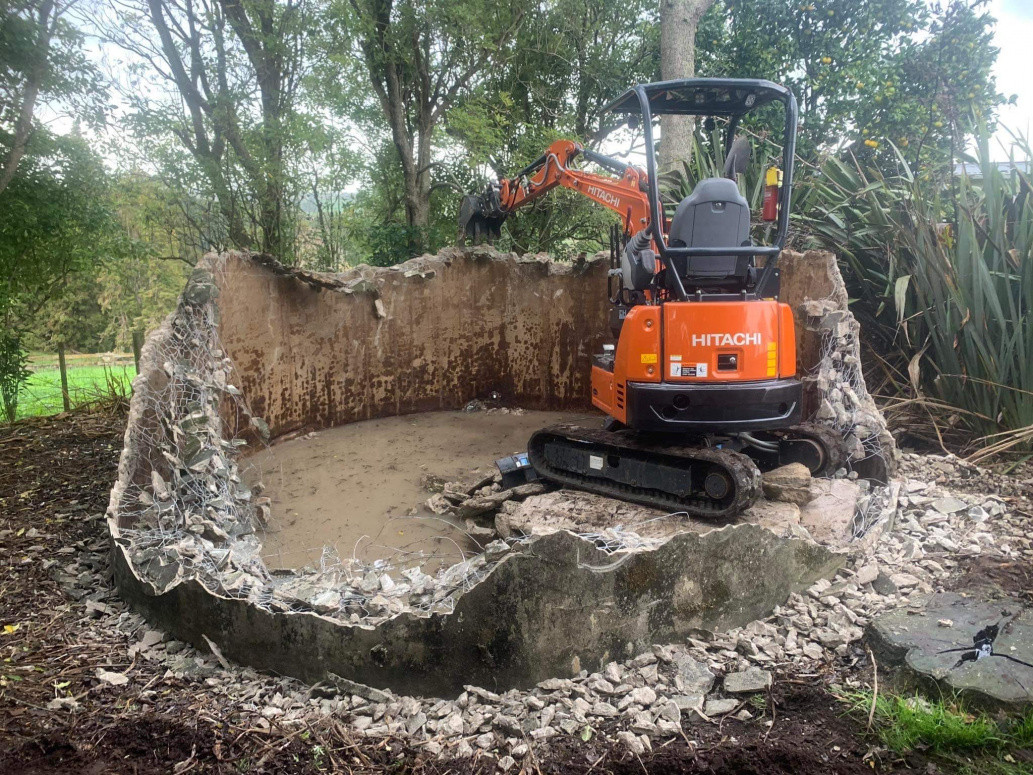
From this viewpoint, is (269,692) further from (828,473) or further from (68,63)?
(68,63)

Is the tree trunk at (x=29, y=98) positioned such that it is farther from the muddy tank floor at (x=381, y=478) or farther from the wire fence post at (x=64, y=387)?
the muddy tank floor at (x=381, y=478)

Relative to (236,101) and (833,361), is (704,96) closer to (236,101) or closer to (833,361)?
(833,361)

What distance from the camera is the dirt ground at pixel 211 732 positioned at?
215 cm

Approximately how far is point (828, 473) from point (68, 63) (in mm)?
5982

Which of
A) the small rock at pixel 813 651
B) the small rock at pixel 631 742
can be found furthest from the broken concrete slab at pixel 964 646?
the small rock at pixel 631 742

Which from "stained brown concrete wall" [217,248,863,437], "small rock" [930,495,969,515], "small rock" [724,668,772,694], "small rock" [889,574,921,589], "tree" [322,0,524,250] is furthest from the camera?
"tree" [322,0,524,250]

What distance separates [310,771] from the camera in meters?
2.18

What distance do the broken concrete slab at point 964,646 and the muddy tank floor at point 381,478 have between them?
2.03 m

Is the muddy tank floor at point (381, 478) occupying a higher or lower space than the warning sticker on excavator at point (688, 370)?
lower

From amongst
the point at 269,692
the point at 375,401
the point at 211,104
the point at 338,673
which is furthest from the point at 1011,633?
the point at 211,104

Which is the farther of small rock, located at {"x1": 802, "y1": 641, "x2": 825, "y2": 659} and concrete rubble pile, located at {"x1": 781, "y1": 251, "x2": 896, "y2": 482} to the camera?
concrete rubble pile, located at {"x1": 781, "y1": 251, "x2": 896, "y2": 482}

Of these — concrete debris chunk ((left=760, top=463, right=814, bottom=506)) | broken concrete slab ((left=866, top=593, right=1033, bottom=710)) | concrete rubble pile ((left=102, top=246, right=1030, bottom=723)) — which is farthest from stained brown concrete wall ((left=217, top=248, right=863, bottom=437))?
broken concrete slab ((left=866, top=593, right=1033, bottom=710))

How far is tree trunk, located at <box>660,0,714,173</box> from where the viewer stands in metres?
7.76

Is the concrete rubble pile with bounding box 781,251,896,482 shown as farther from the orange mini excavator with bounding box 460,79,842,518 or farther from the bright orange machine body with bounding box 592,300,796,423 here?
the bright orange machine body with bounding box 592,300,796,423
